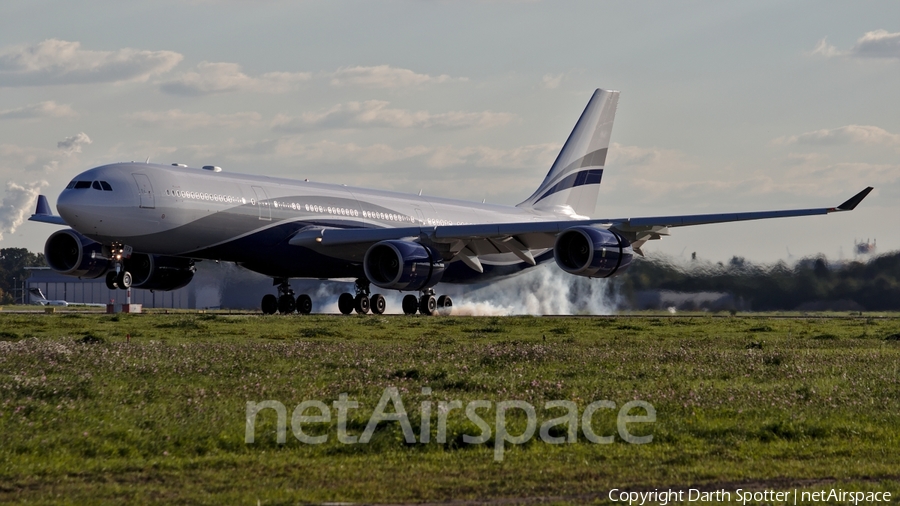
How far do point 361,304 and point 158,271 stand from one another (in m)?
8.07

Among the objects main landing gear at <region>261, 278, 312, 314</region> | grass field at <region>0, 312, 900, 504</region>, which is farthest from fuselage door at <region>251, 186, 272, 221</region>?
grass field at <region>0, 312, 900, 504</region>

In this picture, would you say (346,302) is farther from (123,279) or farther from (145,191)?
(145,191)

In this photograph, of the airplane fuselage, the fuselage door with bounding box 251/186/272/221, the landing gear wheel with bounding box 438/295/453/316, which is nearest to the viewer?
the airplane fuselage

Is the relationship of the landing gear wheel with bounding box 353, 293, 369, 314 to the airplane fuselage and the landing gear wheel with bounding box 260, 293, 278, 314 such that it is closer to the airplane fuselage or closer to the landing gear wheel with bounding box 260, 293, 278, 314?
the airplane fuselage

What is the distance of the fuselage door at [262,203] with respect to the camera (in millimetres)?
35344

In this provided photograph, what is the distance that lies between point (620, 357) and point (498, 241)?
2021 cm

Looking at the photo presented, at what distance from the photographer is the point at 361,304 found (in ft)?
134

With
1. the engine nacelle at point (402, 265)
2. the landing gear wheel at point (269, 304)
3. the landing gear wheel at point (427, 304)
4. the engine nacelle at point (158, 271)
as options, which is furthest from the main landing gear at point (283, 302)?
the engine nacelle at point (402, 265)

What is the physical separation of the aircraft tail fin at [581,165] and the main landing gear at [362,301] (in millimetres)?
11185

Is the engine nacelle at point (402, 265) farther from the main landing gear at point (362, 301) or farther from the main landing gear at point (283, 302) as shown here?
the main landing gear at point (283, 302)

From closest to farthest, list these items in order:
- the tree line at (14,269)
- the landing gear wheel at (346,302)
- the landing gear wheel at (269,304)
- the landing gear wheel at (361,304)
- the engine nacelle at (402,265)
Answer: the engine nacelle at (402,265)
the landing gear wheel at (269,304)
the landing gear wheel at (361,304)
the landing gear wheel at (346,302)
the tree line at (14,269)

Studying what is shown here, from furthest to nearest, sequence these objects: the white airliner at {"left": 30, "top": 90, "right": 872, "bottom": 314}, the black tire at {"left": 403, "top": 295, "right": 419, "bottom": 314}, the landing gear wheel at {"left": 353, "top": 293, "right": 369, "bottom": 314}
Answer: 1. the black tire at {"left": 403, "top": 295, "right": 419, "bottom": 314}
2. the landing gear wheel at {"left": 353, "top": 293, "right": 369, "bottom": 314}
3. the white airliner at {"left": 30, "top": 90, "right": 872, "bottom": 314}

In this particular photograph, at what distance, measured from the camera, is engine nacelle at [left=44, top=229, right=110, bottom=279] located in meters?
36.6

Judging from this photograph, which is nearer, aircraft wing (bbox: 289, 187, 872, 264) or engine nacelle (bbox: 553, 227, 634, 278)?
engine nacelle (bbox: 553, 227, 634, 278)
